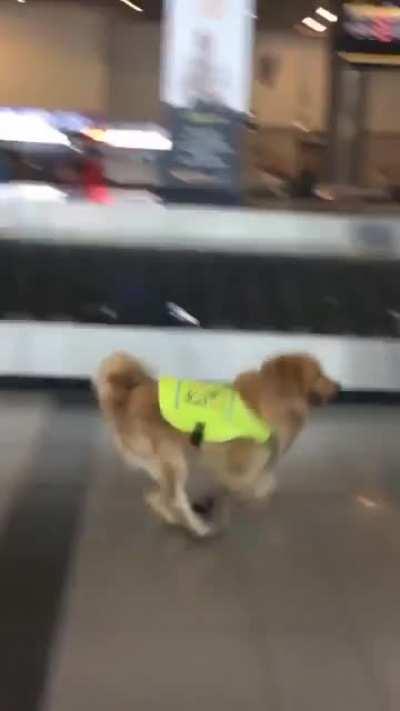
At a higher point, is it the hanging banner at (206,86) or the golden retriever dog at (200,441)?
the hanging banner at (206,86)

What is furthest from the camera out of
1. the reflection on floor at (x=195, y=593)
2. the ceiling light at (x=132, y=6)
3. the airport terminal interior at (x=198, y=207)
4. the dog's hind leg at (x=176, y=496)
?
the ceiling light at (x=132, y=6)

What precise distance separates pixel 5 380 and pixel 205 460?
1.01m

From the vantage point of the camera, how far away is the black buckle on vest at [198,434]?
1.65 m

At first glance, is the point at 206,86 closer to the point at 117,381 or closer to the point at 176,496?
the point at 117,381

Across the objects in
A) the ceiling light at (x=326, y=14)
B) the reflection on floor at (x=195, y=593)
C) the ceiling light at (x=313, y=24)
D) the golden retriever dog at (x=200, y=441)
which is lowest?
the reflection on floor at (x=195, y=593)

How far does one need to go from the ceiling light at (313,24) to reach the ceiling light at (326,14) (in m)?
0.02

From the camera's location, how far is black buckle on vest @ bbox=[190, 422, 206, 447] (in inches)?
65.1

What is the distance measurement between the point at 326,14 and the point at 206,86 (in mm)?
332

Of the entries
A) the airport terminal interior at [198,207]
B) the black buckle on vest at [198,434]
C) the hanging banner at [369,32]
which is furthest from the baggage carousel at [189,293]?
the black buckle on vest at [198,434]

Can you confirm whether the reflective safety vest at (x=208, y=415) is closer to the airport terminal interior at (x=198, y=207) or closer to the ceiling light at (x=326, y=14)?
the airport terminal interior at (x=198, y=207)

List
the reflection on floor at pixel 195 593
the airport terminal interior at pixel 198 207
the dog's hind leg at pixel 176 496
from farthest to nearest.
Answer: the airport terminal interior at pixel 198 207
the dog's hind leg at pixel 176 496
the reflection on floor at pixel 195 593

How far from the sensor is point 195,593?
1.48 meters

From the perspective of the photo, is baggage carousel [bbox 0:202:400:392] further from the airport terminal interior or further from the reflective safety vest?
the reflective safety vest

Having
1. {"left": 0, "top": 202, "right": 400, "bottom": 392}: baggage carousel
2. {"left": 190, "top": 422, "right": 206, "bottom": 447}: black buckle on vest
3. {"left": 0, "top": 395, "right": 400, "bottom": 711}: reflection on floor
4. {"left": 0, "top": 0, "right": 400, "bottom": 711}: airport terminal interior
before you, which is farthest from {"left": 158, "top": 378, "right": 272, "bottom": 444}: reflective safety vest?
{"left": 0, "top": 202, "right": 400, "bottom": 392}: baggage carousel
